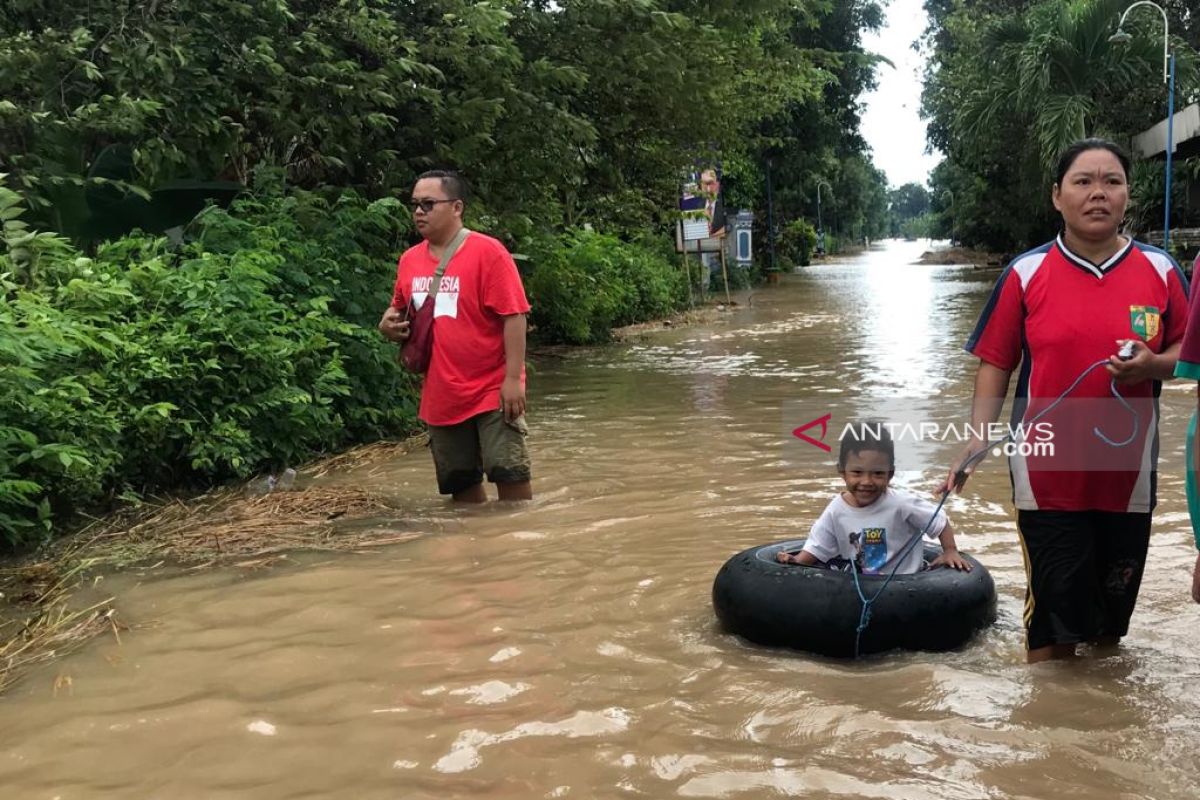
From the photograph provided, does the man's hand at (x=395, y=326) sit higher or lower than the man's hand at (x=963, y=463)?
higher

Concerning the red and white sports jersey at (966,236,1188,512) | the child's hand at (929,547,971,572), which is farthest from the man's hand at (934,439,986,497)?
the child's hand at (929,547,971,572)

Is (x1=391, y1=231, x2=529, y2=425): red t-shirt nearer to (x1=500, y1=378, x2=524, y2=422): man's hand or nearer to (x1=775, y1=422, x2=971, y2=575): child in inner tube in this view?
(x1=500, y1=378, x2=524, y2=422): man's hand

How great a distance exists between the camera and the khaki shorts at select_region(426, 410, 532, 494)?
6387 mm

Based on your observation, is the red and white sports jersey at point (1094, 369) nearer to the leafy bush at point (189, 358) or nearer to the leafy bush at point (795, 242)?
the leafy bush at point (189, 358)

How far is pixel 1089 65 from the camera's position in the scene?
85.5 ft

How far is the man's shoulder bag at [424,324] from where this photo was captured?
20.4 ft

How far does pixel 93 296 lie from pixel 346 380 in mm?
2483

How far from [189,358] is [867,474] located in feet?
15.6

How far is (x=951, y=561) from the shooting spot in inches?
175

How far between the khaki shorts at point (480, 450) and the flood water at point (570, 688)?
256 millimetres

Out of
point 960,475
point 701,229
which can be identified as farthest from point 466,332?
point 701,229

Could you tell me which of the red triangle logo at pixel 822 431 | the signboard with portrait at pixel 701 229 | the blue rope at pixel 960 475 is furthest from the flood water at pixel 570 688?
the signboard with portrait at pixel 701 229

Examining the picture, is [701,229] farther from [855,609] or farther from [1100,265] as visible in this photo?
[1100,265]

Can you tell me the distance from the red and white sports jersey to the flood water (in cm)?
76
